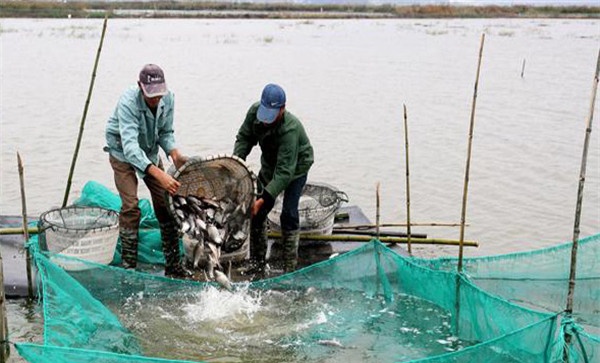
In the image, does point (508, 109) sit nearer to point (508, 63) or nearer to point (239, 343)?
point (508, 63)

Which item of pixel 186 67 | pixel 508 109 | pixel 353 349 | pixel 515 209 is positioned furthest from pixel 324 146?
pixel 186 67

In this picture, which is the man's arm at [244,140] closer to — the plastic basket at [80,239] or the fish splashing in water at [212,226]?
the fish splashing in water at [212,226]

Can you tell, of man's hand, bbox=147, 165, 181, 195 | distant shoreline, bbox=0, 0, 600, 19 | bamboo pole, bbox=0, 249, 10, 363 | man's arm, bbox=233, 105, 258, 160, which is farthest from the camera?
distant shoreline, bbox=0, 0, 600, 19

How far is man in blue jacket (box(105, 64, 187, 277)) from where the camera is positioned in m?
5.18

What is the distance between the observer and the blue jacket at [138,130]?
17.1ft

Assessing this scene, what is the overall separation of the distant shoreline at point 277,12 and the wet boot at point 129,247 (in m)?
39.5

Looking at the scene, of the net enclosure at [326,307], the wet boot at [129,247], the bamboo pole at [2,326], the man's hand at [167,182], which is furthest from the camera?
the wet boot at [129,247]

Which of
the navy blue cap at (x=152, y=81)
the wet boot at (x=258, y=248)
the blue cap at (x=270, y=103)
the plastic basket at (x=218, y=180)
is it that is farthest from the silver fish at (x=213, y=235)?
the navy blue cap at (x=152, y=81)

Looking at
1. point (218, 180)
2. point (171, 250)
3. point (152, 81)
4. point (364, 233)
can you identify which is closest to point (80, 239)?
point (171, 250)

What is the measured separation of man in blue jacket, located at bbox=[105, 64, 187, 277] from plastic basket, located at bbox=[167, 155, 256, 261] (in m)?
0.20

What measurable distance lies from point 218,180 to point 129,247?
0.93m

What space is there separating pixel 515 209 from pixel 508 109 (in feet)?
23.0

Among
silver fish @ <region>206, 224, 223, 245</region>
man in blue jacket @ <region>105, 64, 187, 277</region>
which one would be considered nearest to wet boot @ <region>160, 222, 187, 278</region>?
man in blue jacket @ <region>105, 64, 187, 277</region>

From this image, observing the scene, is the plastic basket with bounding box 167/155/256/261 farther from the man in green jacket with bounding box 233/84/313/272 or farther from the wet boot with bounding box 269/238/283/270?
the wet boot with bounding box 269/238/283/270
